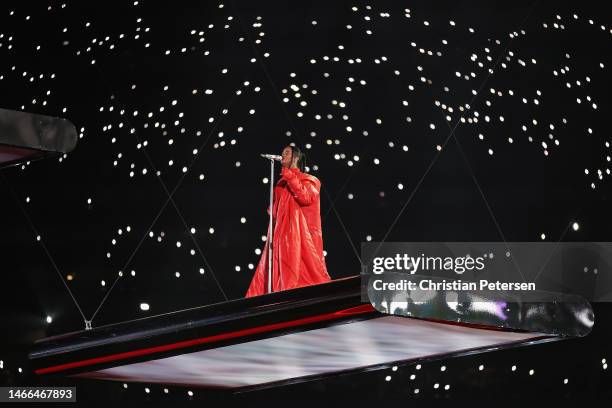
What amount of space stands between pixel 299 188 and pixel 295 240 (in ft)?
0.87

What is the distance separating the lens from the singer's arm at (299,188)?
18.9 ft

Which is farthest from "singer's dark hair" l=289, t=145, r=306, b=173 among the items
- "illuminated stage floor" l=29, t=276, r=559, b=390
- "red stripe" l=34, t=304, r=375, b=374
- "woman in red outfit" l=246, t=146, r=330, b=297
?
"red stripe" l=34, t=304, r=375, b=374

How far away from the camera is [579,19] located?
7207 mm

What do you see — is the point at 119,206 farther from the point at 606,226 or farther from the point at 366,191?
the point at 606,226

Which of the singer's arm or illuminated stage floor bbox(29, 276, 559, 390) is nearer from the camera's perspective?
illuminated stage floor bbox(29, 276, 559, 390)

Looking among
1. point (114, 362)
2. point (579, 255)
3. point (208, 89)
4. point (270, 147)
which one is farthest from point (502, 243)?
point (114, 362)

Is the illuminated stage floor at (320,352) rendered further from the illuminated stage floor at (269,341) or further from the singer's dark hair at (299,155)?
the singer's dark hair at (299,155)

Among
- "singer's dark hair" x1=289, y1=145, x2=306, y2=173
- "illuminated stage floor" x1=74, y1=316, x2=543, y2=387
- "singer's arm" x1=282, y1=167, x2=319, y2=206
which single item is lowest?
"illuminated stage floor" x1=74, y1=316, x2=543, y2=387

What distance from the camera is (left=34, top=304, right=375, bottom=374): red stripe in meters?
4.27

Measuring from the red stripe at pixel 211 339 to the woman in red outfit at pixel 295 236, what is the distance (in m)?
0.90

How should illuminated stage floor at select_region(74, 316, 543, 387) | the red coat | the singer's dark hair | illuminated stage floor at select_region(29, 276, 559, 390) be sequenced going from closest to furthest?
illuminated stage floor at select_region(29, 276, 559, 390), illuminated stage floor at select_region(74, 316, 543, 387), the red coat, the singer's dark hair

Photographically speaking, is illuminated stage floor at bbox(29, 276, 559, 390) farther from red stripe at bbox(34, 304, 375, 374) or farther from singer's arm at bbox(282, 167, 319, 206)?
singer's arm at bbox(282, 167, 319, 206)

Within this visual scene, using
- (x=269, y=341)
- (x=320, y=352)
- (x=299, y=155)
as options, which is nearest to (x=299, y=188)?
(x=299, y=155)

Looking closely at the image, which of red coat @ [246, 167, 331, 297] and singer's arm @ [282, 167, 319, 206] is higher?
singer's arm @ [282, 167, 319, 206]
